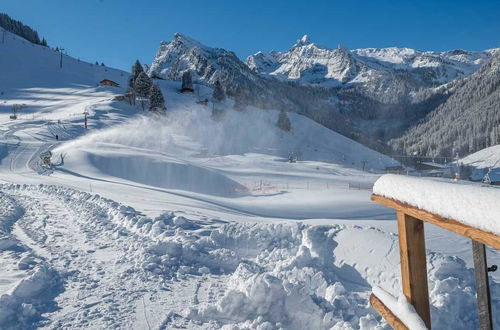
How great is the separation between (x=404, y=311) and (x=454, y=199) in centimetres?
102

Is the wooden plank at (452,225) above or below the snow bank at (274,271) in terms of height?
above

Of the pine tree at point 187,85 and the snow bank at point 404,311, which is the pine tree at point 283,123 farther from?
the snow bank at point 404,311

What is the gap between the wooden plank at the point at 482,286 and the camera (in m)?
1.98

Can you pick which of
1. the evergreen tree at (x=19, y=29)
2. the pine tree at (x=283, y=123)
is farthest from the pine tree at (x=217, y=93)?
the evergreen tree at (x=19, y=29)

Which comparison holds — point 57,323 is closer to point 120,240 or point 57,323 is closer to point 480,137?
point 120,240

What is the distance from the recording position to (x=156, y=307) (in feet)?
18.2

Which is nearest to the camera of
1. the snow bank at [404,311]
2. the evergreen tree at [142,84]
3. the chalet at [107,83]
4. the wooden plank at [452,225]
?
the wooden plank at [452,225]

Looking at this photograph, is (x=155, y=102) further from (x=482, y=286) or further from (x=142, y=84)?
(x=482, y=286)

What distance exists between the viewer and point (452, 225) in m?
1.83

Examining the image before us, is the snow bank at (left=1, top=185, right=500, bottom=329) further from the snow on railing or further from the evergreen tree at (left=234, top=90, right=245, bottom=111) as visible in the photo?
the evergreen tree at (left=234, top=90, right=245, bottom=111)

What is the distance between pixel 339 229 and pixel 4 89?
97070 millimetres

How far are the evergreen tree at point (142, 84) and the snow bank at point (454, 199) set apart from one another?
72.1m

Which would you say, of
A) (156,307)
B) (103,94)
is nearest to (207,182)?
(156,307)

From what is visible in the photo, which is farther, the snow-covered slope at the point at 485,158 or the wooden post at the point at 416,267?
the snow-covered slope at the point at 485,158
